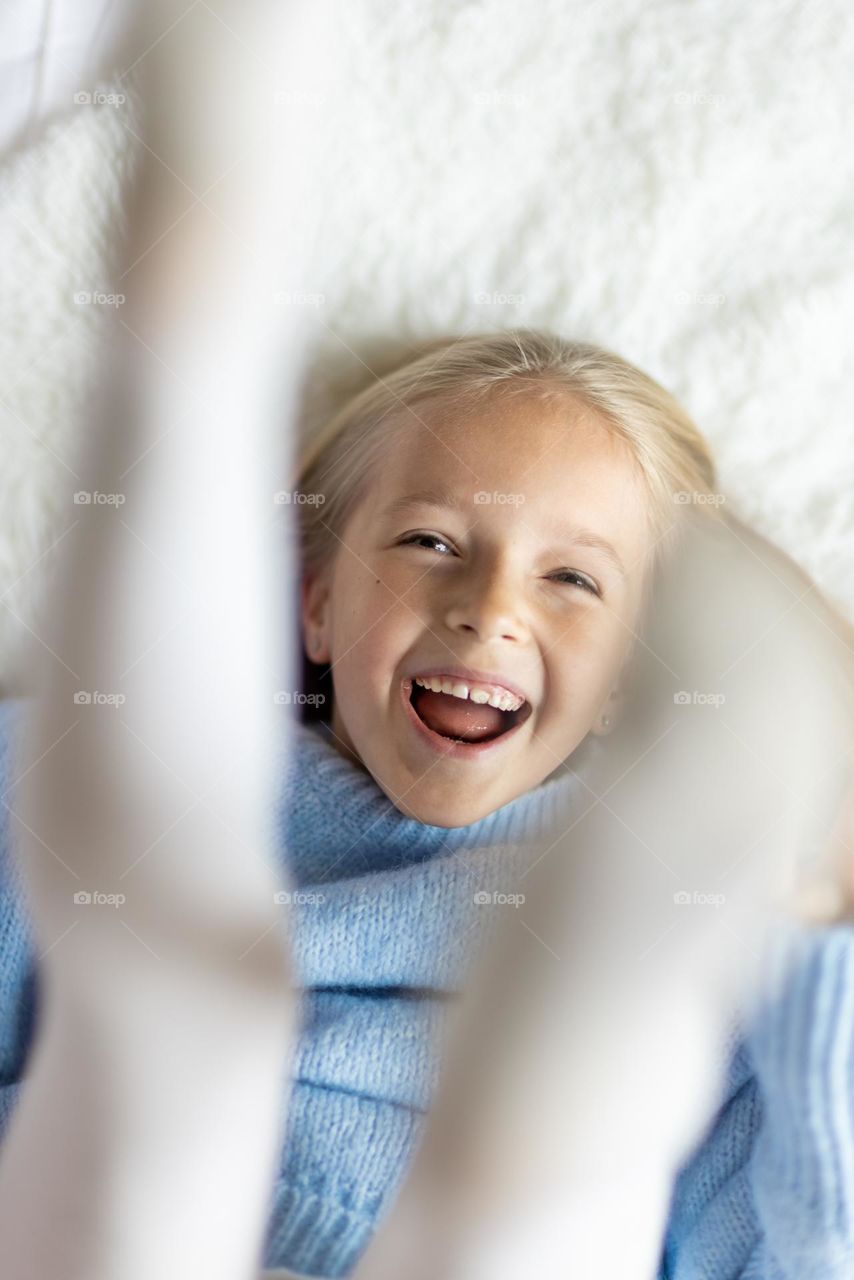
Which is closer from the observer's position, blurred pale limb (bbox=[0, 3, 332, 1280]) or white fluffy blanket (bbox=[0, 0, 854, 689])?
blurred pale limb (bbox=[0, 3, 332, 1280])

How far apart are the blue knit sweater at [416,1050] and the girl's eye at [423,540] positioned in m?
0.16

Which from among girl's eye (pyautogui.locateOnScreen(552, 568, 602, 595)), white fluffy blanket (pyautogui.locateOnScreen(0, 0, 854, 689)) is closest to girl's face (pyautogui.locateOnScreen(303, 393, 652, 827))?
girl's eye (pyautogui.locateOnScreen(552, 568, 602, 595))

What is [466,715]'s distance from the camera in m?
0.72

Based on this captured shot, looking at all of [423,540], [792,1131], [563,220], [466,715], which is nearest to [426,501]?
[423,540]

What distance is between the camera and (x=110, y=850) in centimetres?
67

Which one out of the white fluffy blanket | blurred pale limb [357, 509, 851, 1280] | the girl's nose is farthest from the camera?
the white fluffy blanket

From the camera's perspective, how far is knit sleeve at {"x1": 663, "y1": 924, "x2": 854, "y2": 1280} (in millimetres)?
617

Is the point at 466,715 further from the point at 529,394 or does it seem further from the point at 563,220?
the point at 563,220

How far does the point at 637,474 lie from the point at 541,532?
85 mm

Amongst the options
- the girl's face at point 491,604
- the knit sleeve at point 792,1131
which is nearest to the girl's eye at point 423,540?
the girl's face at point 491,604

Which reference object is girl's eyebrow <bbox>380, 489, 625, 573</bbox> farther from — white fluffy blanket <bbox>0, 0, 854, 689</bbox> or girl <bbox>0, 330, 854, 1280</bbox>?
white fluffy blanket <bbox>0, 0, 854, 689</bbox>

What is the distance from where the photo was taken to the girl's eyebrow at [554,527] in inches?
28.1

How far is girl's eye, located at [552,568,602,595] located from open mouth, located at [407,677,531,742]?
79 mm

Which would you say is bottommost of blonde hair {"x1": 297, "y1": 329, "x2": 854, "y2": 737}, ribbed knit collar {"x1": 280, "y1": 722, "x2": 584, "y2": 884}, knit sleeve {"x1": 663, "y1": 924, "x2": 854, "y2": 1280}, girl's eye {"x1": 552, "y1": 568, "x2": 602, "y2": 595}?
knit sleeve {"x1": 663, "y1": 924, "x2": 854, "y2": 1280}
